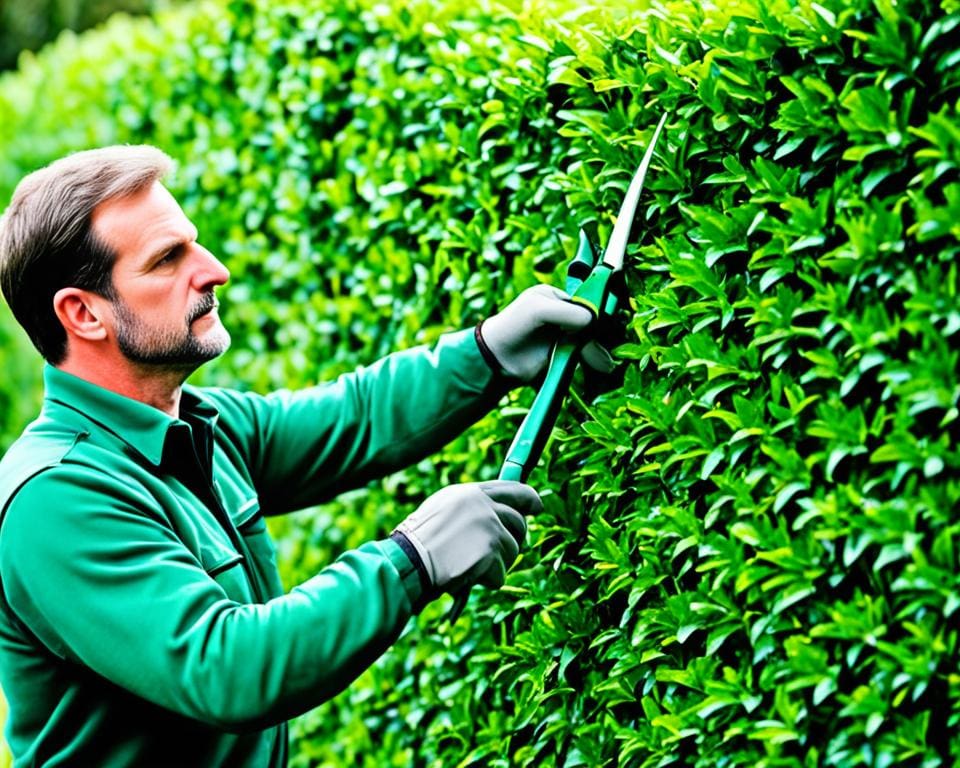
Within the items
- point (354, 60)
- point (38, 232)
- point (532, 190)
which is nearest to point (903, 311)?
point (532, 190)

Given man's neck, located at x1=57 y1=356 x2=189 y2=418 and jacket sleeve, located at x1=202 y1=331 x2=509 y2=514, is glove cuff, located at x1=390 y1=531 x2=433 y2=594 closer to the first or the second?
jacket sleeve, located at x1=202 y1=331 x2=509 y2=514

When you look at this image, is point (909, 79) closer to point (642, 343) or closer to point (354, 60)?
point (642, 343)

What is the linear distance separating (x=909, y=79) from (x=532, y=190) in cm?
115

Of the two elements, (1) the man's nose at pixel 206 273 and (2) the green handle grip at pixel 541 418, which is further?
(1) the man's nose at pixel 206 273

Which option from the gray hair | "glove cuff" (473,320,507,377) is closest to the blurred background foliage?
the gray hair

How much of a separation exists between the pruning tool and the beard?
81 cm

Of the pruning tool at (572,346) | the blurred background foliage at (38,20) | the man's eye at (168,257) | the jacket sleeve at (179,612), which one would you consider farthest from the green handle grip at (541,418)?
the blurred background foliage at (38,20)

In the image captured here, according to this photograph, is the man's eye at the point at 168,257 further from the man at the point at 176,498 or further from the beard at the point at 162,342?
the beard at the point at 162,342

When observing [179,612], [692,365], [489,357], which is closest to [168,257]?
[489,357]

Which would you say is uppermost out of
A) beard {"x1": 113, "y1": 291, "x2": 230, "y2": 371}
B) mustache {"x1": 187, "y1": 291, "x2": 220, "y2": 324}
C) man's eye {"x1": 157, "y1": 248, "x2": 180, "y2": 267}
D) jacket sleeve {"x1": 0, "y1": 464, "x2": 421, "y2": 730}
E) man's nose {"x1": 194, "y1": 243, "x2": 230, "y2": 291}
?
man's eye {"x1": 157, "y1": 248, "x2": 180, "y2": 267}

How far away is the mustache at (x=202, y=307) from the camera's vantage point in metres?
2.88

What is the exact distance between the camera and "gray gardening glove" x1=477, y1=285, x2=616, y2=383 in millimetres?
2719

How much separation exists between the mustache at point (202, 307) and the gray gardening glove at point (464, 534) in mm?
789

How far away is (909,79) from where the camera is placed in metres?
2.23
